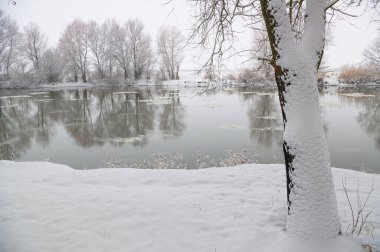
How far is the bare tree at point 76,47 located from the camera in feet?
187

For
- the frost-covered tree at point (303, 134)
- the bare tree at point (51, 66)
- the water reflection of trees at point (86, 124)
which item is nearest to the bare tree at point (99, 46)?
the bare tree at point (51, 66)

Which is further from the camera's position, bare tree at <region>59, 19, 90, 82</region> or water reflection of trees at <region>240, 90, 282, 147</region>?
bare tree at <region>59, 19, 90, 82</region>

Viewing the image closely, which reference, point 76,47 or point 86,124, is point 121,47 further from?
point 86,124

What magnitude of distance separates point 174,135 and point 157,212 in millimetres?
11358

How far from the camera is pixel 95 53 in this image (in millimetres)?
57031

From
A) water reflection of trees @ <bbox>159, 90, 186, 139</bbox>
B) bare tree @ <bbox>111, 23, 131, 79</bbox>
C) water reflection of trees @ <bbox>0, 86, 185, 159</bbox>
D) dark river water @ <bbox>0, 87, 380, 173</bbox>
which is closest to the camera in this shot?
dark river water @ <bbox>0, 87, 380, 173</bbox>

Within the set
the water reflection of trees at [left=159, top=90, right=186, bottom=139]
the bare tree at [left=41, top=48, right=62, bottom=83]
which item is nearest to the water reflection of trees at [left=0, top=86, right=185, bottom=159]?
the water reflection of trees at [left=159, top=90, right=186, bottom=139]

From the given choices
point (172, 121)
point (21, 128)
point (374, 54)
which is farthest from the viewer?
point (374, 54)

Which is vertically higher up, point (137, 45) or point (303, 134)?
point (137, 45)

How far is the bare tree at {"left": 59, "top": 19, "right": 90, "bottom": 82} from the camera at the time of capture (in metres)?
57.0

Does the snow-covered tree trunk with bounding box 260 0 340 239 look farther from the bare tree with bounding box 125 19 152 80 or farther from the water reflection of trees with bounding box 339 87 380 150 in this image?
the bare tree with bounding box 125 19 152 80

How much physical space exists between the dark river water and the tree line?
3282cm

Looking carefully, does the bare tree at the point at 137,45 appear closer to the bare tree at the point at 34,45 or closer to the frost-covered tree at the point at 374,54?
the bare tree at the point at 34,45

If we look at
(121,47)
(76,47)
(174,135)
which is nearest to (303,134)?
(174,135)
